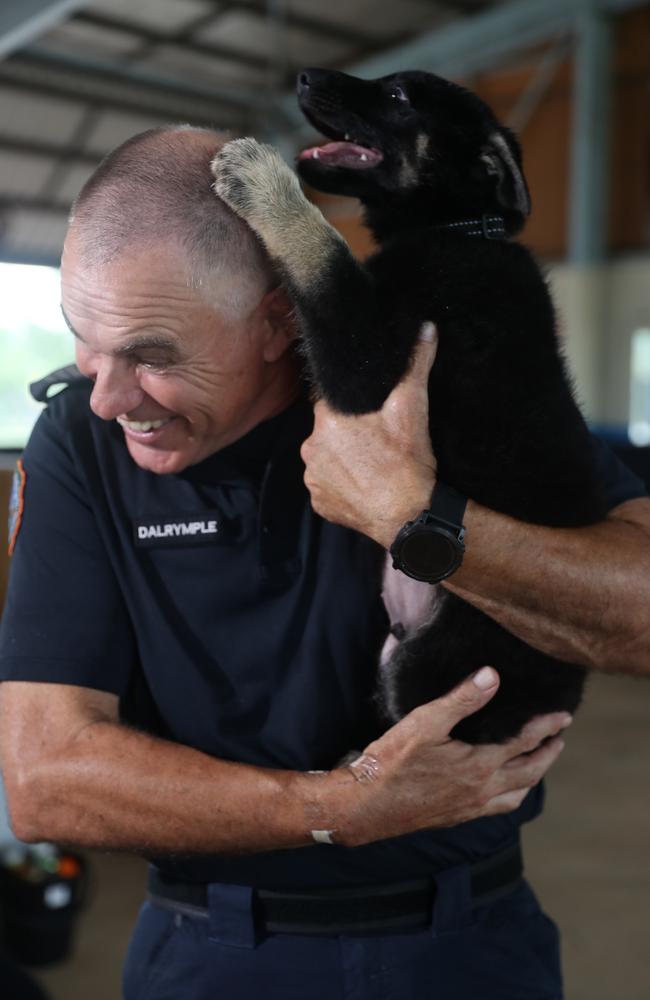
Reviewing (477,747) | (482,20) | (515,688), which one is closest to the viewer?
(477,747)

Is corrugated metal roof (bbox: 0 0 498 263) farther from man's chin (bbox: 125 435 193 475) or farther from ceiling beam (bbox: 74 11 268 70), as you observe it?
man's chin (bbox: 125 435 193 475)

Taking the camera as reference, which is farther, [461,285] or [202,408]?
[461,285]

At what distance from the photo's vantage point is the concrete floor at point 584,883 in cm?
340

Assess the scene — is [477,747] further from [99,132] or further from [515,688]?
[99,132]

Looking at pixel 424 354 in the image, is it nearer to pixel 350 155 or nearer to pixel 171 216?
pixel 171 216

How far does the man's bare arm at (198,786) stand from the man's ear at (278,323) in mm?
594

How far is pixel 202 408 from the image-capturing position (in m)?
1.46

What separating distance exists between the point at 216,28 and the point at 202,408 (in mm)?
12387

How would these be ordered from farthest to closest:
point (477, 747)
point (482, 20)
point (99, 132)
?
point (99, 132) < point (482, 20) < point (477, 747)

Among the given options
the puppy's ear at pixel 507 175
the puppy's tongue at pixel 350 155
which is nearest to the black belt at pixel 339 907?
the puppy's ear at pixel 507 175

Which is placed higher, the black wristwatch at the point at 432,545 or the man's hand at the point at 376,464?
the man's hand at the point at 376,464

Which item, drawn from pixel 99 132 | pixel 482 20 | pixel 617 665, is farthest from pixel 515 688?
pixel 99 132

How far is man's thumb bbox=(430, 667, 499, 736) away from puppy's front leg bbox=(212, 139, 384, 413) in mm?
428

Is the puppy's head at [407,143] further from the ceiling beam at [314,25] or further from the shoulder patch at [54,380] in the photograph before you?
the ceiling beam at [314,25]
